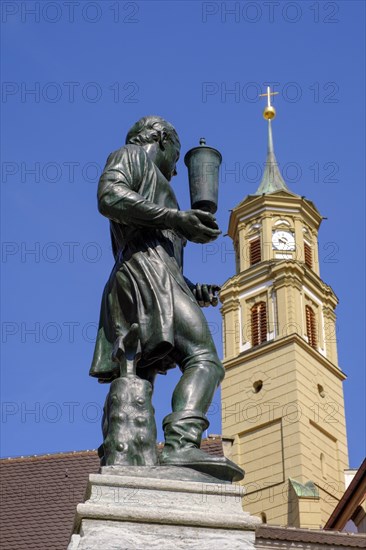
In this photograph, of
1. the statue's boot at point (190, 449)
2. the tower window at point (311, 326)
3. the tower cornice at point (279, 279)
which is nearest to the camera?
the statue's boot at point (190, 449)

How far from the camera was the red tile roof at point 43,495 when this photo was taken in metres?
20.8

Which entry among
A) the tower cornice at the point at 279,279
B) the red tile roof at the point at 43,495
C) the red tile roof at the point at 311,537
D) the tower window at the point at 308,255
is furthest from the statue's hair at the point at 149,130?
the tower window at the point at 308,255

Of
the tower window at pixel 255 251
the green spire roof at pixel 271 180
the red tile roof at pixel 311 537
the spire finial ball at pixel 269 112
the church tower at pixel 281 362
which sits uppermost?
the spire finial ball at pixel 269 112

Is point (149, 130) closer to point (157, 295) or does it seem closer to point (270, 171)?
point (157, 295)

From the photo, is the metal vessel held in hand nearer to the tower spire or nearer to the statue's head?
the statue's head

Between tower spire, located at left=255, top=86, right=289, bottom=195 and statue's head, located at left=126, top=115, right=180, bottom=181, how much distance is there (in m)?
57.1

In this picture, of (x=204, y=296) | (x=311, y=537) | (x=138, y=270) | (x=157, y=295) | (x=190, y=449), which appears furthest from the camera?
(x=311, y=537)

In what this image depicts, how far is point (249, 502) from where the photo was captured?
2149 inches

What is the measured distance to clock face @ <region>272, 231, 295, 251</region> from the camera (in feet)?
205

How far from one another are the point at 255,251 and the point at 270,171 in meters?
6.01

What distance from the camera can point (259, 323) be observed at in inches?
2403

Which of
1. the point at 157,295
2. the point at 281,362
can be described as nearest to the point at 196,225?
the point at 157,295

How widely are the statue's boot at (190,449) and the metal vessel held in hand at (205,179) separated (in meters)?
1.05

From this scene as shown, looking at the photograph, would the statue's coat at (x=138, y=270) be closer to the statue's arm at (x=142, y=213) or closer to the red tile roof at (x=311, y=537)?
the statue's arm at (x=142, y=213)
